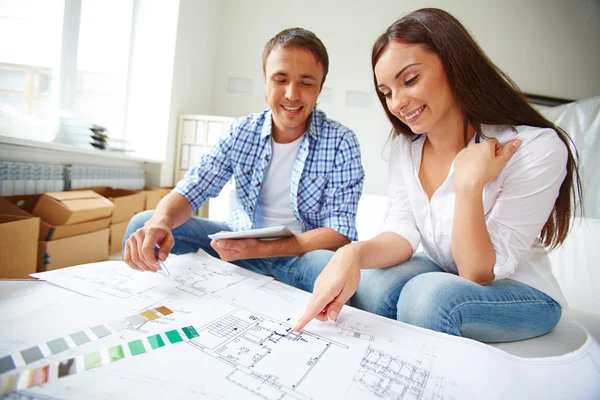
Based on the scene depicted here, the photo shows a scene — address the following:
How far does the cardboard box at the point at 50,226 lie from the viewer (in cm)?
112

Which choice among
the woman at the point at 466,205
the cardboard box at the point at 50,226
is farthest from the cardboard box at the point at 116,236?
the woman at the point at 466,205

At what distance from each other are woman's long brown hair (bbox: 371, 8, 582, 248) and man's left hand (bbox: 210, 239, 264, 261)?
579 millimetres

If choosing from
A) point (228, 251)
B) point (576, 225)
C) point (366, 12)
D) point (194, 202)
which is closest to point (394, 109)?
point (228, 251)

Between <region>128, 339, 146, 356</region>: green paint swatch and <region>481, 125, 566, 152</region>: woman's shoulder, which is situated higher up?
<region>481, 125, 566, 152</region>: woman's shoulder

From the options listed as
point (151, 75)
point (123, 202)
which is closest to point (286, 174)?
point (123, 202)

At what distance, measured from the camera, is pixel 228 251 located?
0.73 meters

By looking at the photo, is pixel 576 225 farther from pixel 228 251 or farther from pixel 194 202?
pixel 194 202

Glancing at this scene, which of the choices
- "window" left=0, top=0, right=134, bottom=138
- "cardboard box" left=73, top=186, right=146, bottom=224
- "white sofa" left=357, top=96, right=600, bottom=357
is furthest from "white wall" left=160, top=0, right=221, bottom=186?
"white sofa" left=357, top=96, right=600, bottom=357

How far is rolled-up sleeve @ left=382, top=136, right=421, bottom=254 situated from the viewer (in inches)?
31.7

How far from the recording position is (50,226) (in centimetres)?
112

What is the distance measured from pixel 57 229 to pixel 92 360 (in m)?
1.05

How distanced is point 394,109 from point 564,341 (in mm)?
598

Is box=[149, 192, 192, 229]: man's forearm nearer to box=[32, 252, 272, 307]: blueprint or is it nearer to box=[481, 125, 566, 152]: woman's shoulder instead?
box=[32, 252, 272, 307]: blueprint

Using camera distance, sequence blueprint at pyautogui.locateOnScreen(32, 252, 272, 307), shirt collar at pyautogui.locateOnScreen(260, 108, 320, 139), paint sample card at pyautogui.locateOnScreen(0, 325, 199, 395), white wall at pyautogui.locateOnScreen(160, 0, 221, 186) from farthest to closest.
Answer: white wall at pyautogui.locateOnScreen(160, 0, 221, 186) → shirt collar at pyautogui.locateOnScreen(260, 108, 320, 139) → blueprint at pyautogui.locateOnScreen(32, 252, 272, 307) → paint sample card at pyautogui.locateOnScreen(0, 325, 199, 395)
